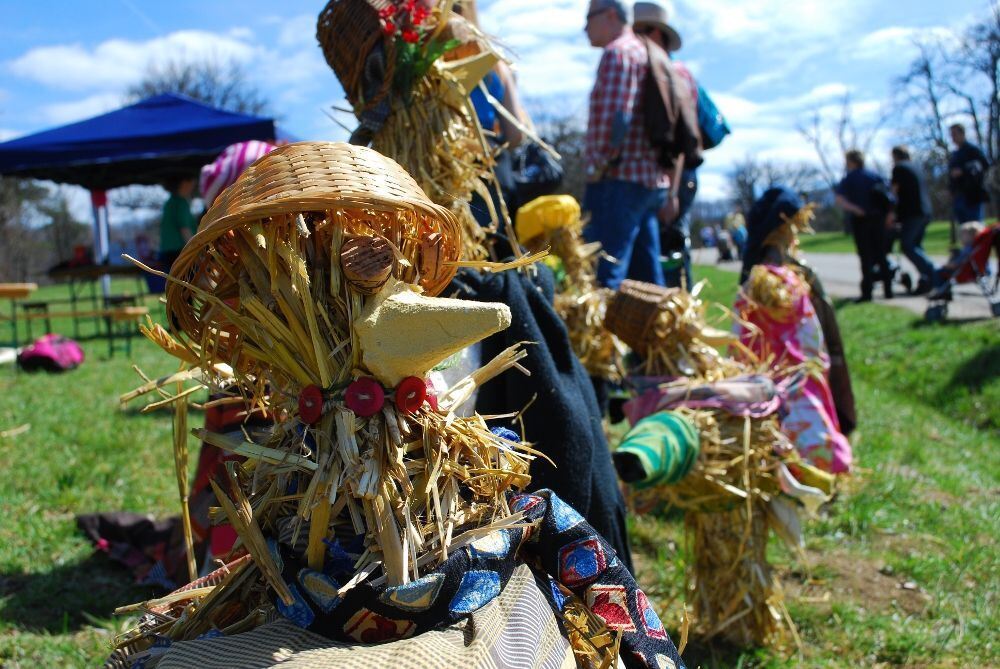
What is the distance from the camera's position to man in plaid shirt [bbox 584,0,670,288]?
4078 mm

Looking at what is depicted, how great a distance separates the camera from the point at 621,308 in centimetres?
281

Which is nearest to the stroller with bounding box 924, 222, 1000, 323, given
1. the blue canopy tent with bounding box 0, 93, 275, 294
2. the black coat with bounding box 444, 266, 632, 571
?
the blue canopy tent with bounding box 0, 93, 275, 294

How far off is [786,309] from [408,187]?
7.83 feet

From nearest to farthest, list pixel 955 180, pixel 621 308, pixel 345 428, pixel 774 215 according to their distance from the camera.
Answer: pixel 345 428 < pixel 621 308 < pixel 774 215 < pixel 955 180

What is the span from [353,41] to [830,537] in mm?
3130

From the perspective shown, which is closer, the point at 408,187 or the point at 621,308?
the point at 408,187

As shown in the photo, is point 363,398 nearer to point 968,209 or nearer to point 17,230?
point 968,209

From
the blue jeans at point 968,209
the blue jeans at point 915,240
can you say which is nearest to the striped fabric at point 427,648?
the blue jeans at point 915,240

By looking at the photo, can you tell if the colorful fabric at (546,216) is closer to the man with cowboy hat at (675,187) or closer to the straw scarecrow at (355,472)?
the man with cowboy hat at (675,187)

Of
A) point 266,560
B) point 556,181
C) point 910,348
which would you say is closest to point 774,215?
point 556,181

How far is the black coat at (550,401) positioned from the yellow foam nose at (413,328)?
70 cm

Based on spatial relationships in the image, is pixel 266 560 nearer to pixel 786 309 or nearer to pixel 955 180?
pixel 786 309

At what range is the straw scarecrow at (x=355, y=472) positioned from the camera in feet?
3.96

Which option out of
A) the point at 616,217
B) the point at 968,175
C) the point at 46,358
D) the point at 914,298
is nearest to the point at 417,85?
the point at 616,217
